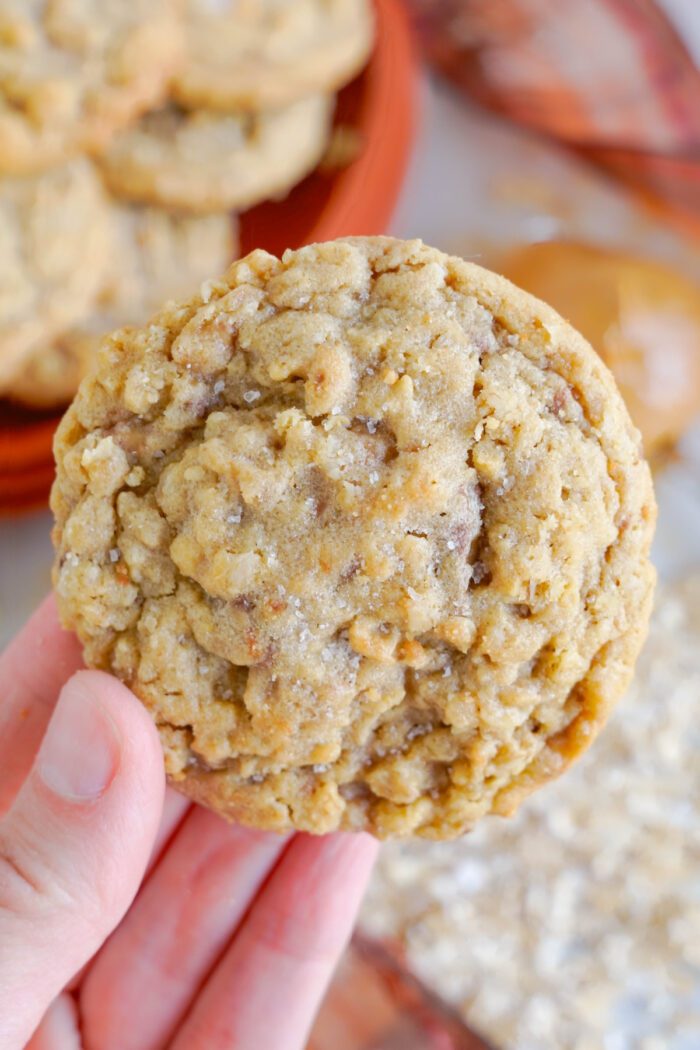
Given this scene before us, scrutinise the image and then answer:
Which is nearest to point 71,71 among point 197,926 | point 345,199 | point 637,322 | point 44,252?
point 44,252

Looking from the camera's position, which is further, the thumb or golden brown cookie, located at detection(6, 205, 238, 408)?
golden brown cookie, located at detection(6, 205, 238, 408)

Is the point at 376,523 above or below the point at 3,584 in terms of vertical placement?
above

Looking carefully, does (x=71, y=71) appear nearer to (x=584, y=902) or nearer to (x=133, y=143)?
(x=133, y=143)

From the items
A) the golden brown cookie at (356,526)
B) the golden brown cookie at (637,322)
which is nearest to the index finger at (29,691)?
the golden brown cookie at (356,526)

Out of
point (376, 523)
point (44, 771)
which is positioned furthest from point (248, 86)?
point (44, 771)

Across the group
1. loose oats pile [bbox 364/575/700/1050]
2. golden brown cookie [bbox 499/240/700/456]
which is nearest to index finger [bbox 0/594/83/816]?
loose oats pile [bbox 364/575/700/1050]

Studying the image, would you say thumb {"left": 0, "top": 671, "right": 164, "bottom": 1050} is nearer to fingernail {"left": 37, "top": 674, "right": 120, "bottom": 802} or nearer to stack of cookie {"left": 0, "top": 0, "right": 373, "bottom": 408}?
fingernail {"left": 37, "top": 674, "right": 120, "bottom": 802}

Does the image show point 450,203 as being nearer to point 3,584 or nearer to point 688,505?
point 688,505
